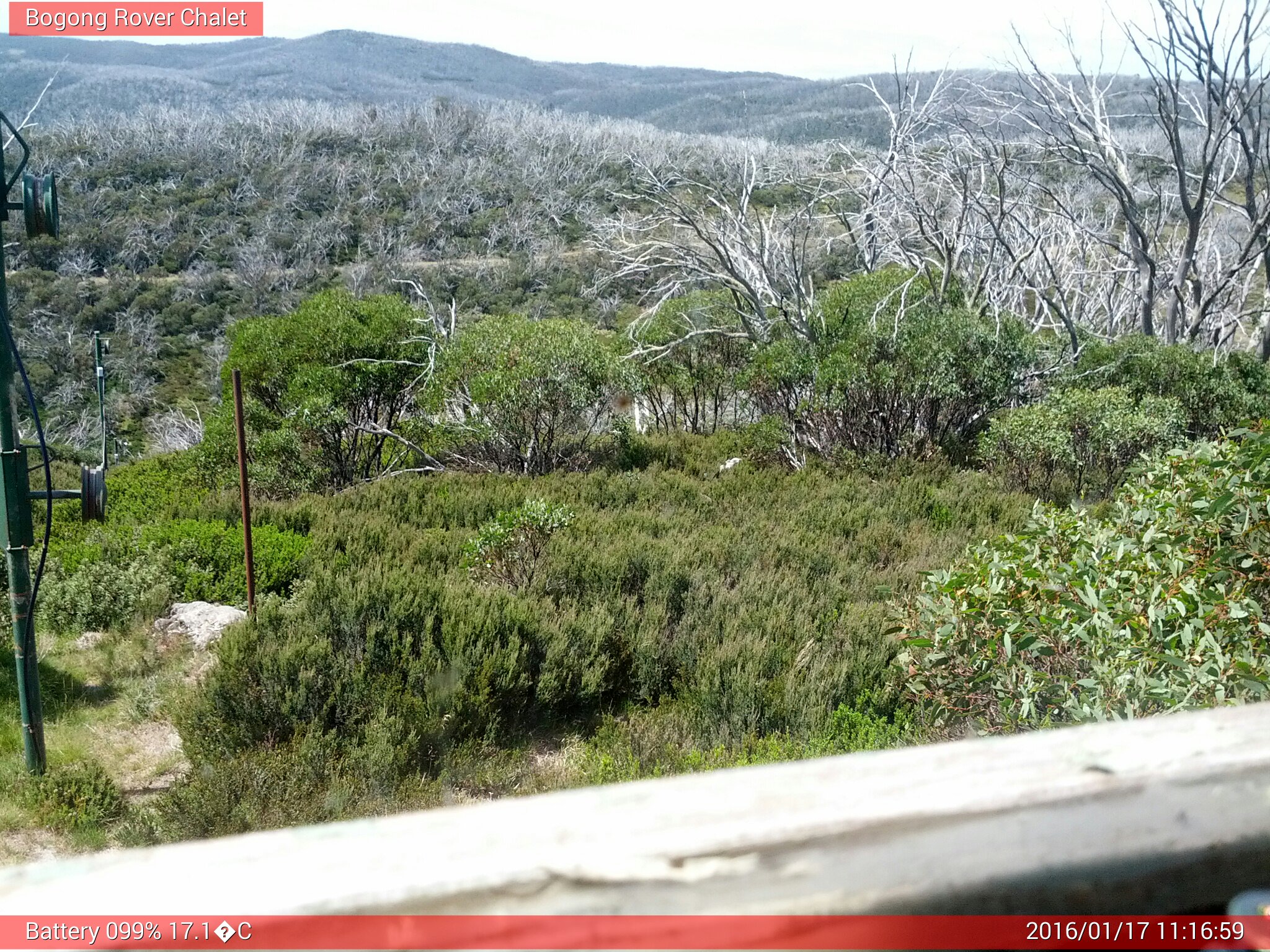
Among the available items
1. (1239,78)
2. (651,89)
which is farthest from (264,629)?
(651,89)

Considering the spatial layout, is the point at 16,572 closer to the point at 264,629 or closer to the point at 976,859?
the point at 264,629

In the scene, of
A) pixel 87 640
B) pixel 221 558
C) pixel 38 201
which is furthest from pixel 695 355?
pixel 38 201

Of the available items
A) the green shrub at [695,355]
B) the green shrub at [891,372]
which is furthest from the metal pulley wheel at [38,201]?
the green shrub at [695,355]

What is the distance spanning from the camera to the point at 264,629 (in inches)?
211

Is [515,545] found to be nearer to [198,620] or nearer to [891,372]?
[198,620]

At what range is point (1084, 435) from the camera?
9.52 m

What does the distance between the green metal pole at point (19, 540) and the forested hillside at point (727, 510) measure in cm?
29

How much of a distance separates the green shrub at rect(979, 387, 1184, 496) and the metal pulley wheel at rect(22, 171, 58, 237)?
840cm

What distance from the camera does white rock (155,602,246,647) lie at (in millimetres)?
6578

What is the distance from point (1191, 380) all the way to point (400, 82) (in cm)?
8811

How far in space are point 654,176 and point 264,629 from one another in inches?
321

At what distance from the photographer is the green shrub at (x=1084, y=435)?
9.22 m

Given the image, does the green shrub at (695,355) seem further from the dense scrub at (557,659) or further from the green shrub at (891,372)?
the dense scrub at (557,659)

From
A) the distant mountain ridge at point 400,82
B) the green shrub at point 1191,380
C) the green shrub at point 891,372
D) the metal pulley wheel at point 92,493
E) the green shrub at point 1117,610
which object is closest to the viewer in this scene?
the green shrub at point 1117,610
